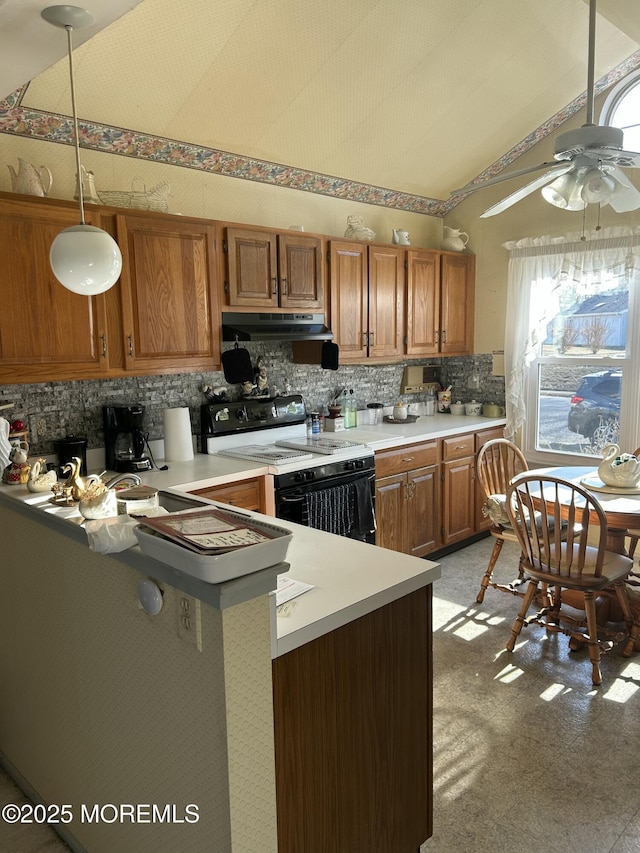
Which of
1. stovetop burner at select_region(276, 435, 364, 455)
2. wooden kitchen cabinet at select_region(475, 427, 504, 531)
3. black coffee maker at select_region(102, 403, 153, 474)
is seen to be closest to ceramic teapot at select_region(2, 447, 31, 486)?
black coffee maker at select_region(102, 403, 153, 474)

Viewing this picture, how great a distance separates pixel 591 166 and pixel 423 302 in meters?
2.42

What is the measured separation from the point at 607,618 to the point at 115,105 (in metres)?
3.67

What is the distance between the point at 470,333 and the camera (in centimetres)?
526

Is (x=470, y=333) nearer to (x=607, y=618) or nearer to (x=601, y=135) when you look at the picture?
(x=607, y=618)

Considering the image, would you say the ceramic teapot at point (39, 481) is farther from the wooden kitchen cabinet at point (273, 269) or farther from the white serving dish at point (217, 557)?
the wooden kitchen cabinet at point (273, 269)

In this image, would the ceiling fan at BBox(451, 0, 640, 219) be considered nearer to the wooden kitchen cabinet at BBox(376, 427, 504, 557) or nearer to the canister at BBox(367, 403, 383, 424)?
the wooden kitchen cabinet at BBox(376, 427, 504, 557)

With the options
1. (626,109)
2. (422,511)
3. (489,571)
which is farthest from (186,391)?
(626,109)

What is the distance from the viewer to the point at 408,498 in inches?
167

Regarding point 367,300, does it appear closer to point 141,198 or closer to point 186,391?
point 186,391

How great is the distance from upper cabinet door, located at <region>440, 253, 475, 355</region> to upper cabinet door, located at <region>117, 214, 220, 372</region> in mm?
2187

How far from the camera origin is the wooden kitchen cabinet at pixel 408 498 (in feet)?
13.3

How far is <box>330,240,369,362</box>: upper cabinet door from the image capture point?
13.6 feet

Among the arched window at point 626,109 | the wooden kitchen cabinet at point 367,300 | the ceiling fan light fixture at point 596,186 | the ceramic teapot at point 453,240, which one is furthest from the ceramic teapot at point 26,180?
the arched window at point 626,109

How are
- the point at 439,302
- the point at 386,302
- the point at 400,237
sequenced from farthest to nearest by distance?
the point at 439,302, the point at 400,237, the point at 386,302
